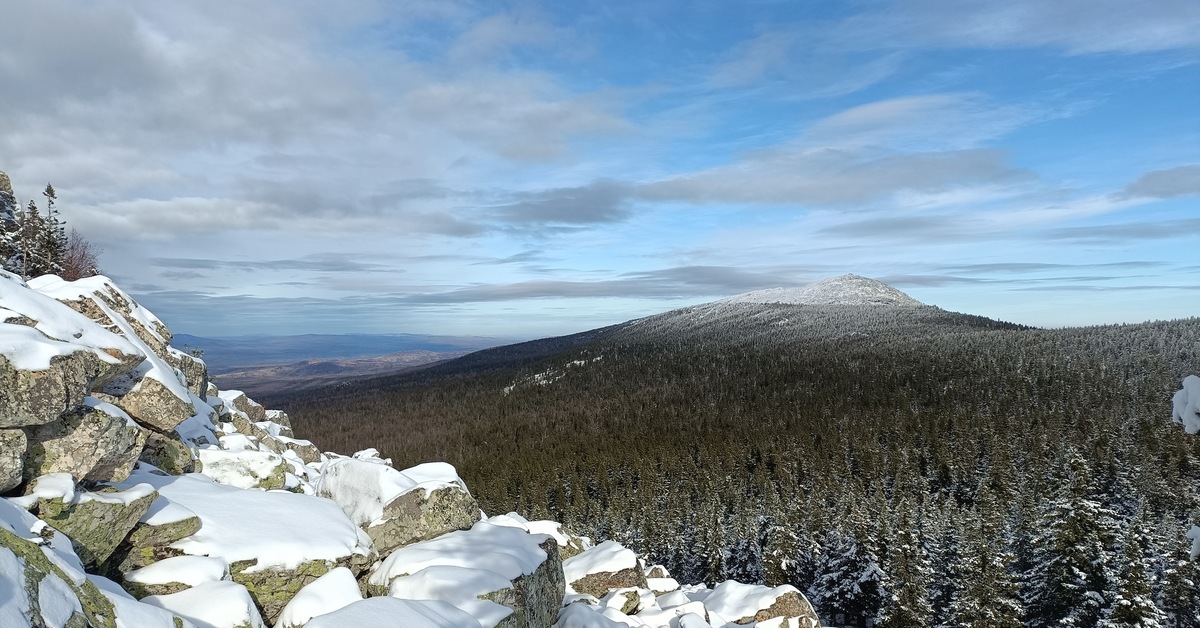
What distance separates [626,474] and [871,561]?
62.6 metres

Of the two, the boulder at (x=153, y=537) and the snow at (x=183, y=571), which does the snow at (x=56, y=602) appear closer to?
the snow at (x=183, y=571)

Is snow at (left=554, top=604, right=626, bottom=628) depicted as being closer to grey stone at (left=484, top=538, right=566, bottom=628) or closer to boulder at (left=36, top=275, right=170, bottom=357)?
grey stone at (left=484, top=538, right=566, bottom=628)

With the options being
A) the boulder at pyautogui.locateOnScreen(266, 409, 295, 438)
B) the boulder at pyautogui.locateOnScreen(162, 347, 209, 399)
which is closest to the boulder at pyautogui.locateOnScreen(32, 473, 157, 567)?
the boulder at pyautogui.locateOnScreen(162, 347, 209, 399)

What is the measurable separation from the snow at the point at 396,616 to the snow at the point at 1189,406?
520 inches

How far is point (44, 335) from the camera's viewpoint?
14.0 m

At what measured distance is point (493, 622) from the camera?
13289mm

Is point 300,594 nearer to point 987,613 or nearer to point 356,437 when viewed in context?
point 987,613

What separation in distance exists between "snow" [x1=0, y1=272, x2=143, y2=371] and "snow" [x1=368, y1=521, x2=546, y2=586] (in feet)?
30.4

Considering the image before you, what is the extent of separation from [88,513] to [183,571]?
232cm

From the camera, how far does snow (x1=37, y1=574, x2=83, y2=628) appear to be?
25.0 feet

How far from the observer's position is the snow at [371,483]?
60.3 ft

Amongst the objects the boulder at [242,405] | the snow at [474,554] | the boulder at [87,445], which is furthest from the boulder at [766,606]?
the boulder at [242,405]

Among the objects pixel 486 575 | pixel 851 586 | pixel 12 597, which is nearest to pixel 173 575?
pixel 12 597

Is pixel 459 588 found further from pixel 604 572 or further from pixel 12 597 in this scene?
pixel 604 572
